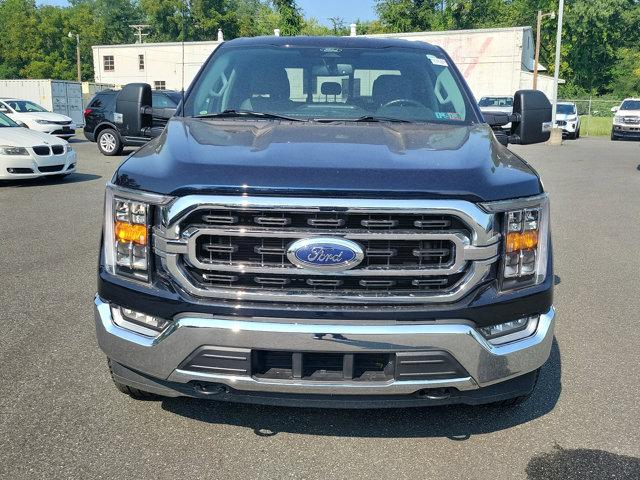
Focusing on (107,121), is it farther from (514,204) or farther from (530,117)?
(514,204)

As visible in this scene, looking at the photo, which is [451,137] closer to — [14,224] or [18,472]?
[18,472]

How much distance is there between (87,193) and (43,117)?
39.3 feet

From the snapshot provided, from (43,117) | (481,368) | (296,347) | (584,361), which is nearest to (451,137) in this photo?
(481,368)

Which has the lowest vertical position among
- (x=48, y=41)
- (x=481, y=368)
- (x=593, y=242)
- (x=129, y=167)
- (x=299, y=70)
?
(x=593, y=242)

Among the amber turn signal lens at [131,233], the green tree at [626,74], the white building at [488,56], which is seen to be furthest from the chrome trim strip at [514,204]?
the green tree at [626,74]

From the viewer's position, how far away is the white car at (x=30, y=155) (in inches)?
462

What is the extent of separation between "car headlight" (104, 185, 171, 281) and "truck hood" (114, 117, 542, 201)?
0.18ft

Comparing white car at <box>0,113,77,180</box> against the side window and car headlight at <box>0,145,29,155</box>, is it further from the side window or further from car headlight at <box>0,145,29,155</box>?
the side window

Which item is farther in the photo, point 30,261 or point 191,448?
point 30,261

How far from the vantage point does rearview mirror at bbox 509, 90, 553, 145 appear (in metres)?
4.23

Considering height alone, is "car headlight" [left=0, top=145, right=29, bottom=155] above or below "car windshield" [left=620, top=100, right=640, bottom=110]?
below

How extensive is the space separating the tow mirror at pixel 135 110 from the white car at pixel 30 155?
27.8 ft

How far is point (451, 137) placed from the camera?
336 centimetres

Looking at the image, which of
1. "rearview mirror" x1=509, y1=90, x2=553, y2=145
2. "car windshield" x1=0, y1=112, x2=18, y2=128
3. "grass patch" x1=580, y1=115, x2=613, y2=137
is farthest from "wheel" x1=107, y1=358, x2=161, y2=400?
"grass patch" x1=580, y1=115, x2=613, y2=137
